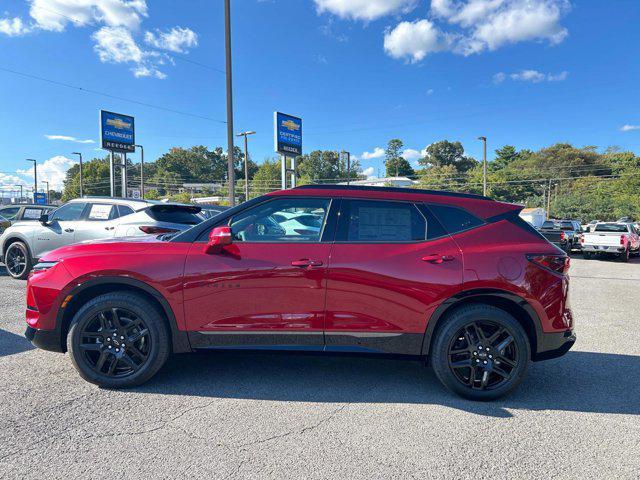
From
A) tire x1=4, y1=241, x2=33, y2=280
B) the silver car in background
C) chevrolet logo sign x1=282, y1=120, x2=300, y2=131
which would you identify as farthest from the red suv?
chevrolet logo sign x1=282, y1=120, x2=300, y2=131

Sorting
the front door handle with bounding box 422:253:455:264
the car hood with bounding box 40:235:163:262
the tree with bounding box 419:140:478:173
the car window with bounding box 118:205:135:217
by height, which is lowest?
the front door handle with bounding box 422:253:455:264

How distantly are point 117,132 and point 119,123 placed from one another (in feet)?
1.90

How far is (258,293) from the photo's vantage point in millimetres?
3402

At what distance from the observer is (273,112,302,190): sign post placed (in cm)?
2341

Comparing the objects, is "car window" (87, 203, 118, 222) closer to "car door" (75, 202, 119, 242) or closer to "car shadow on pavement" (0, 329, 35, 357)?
"car door" (75, 202, 119, 242)

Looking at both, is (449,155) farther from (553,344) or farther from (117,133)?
(553,344)

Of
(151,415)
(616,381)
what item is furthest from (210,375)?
(616,381)

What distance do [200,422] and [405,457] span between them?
1426mm

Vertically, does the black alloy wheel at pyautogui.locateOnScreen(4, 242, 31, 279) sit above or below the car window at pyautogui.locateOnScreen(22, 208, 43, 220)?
below

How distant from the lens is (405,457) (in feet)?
8.66

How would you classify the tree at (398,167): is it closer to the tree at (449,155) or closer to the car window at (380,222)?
the tree at (449,155)

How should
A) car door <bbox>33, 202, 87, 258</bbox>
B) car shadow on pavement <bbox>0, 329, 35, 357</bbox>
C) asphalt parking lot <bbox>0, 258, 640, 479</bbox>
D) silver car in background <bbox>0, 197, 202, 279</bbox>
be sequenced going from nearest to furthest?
asphalt parking lot <bbox>0, 258, 640, 479</bbox>
car shadow on pavement <bbox>0, 329, 35, 357</bbox>
silver car in background <bbox>0, 197, 202, 279</bbox>
car door <bbox>33, 202, 87, 258</bbox>

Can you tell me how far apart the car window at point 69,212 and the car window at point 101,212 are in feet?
0.96

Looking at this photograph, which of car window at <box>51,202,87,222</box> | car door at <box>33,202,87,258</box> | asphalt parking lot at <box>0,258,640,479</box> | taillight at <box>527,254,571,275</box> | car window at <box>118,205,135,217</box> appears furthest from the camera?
car window at <box>51,202,87,222</box>
